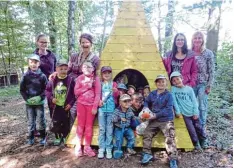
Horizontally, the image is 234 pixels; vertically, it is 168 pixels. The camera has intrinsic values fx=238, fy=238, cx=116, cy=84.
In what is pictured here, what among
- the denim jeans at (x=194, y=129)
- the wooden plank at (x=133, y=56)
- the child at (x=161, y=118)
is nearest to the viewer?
the child at (x=161, y=118)

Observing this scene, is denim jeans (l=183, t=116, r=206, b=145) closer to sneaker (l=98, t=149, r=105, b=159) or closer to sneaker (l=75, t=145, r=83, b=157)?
sneaker (l=98, t=149, r=105, b=159)

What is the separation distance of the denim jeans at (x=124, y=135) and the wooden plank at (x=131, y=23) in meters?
2.02

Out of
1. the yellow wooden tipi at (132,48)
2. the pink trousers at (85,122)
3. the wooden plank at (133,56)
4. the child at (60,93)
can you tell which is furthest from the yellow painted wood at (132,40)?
the pink trousers at (85,122)

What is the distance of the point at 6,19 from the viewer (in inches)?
551

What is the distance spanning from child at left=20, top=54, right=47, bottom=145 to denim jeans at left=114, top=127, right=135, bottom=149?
151 centimetres

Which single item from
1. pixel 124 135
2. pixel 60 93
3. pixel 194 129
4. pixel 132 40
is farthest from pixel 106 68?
pixel 194 129

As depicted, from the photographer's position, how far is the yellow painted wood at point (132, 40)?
4668mm

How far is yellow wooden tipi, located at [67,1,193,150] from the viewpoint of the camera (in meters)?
4.57

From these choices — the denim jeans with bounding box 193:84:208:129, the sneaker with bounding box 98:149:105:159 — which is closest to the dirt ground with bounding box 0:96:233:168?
the sneaker with bounding box 98:149:105:159

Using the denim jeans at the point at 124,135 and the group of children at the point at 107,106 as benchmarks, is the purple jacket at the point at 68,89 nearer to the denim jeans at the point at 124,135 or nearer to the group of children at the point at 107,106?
the group of children at the point at 107,106

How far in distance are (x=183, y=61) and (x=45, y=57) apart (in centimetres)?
270

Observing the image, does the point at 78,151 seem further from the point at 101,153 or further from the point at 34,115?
the point at 34,115

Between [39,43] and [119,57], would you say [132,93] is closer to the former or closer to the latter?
[119,57]

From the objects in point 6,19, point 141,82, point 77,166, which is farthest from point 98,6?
point 77,166
